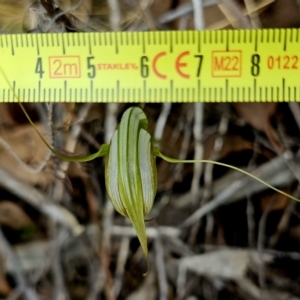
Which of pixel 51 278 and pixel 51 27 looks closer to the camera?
pixel 51 27

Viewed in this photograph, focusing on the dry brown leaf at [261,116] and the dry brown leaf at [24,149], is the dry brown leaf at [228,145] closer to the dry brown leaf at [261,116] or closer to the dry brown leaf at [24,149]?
the dry brown leaf at [261,116]

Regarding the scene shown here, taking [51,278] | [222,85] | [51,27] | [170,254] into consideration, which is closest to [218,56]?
[222,85]

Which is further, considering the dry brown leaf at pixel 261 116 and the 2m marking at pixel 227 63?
the dry brown leaf at pixel 261 116

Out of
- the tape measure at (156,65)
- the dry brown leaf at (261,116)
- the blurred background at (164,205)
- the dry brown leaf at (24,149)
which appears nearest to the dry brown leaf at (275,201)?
the blurred background at (164,205)

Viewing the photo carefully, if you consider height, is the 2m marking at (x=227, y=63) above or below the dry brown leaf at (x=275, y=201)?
above

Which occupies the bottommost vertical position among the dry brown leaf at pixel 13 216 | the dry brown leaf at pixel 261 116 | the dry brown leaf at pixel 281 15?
the dry brown leaf at pixel 13 216

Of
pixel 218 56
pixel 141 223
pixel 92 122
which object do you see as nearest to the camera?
pixel 141 223

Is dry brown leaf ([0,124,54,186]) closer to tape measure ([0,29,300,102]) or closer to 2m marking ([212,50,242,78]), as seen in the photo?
tape measure ([0,29,300,102])

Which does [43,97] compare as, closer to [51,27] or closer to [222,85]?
[51,27]

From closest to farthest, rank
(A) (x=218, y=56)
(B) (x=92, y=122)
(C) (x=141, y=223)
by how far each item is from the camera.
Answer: (C) (x=141, y=223)
(A) (x=218, y=56)
(B) (x=92, y=122)
